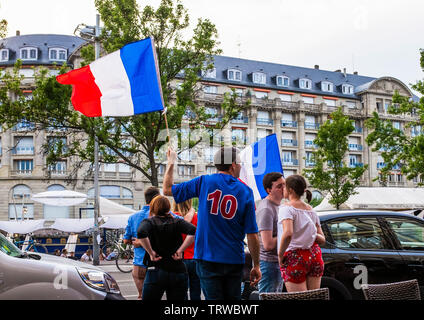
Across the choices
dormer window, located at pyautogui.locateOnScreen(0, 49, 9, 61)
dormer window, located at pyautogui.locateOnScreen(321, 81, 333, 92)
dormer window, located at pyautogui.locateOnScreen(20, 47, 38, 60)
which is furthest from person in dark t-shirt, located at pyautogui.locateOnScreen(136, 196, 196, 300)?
dormer window, located at pyautogui.locateOnScreen(321, 81, 333, 92)

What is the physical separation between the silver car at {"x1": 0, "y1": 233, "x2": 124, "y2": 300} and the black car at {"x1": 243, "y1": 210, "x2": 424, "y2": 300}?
8.91ft

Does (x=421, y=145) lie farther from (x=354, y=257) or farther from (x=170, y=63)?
(x=354, y=257)

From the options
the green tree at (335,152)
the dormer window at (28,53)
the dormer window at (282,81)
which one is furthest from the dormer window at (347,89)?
the dormer window at (28,53)

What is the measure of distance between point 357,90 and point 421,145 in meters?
52.1

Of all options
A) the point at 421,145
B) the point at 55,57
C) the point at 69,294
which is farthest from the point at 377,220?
the point at 55,57

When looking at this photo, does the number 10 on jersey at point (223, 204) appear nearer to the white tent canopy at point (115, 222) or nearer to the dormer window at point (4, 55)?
the white tent canopy at point (115, 222)

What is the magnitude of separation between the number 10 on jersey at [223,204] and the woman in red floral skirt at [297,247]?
29.0 inches

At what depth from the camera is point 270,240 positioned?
A: 5.33m

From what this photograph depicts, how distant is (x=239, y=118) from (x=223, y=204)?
52.4 m

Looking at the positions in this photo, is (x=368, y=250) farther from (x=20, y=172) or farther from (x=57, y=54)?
(x=57, y=54)

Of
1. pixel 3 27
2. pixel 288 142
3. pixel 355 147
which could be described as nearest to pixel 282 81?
pixel 288 142

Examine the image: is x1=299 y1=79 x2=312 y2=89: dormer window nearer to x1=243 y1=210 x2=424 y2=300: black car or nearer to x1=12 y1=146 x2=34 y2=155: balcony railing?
x1=12 y1=146 x2=34 y2=155: balcony railing

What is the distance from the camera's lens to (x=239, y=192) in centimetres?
447

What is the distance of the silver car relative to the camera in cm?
507
